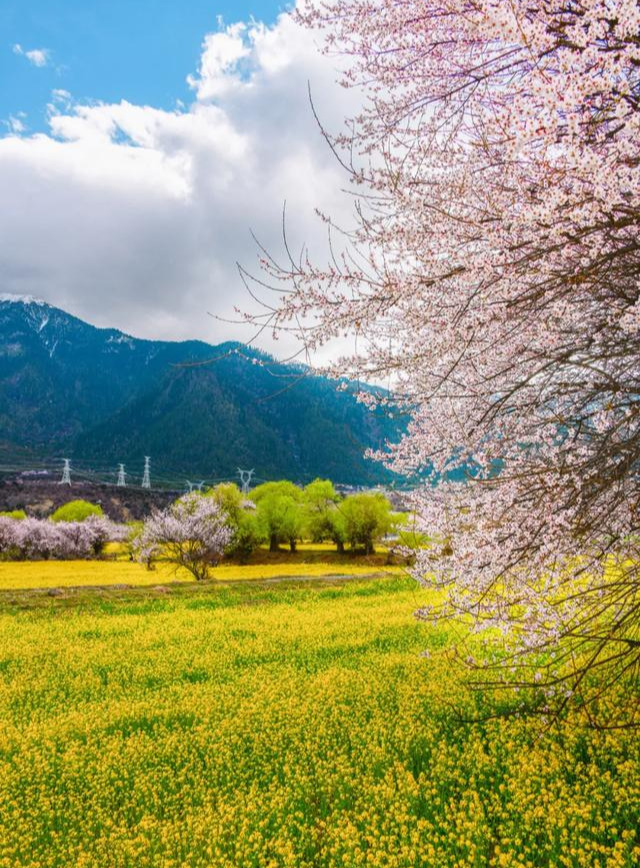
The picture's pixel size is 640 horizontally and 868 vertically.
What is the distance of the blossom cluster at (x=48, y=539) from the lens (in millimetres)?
53844

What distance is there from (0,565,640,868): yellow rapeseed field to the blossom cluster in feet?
153

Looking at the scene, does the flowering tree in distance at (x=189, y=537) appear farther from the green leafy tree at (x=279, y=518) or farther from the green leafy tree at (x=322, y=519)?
the green leafy tree at (x=322, y=519)

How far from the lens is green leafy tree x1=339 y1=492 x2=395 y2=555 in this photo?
5728 cm

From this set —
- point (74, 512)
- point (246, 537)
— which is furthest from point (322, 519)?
point (74, 512)

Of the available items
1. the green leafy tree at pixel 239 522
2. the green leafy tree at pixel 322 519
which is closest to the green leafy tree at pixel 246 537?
the green leafy tree at pixel 239 522

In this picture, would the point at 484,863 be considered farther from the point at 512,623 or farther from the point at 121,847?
the point at 121,847

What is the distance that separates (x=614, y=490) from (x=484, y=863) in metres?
3.70

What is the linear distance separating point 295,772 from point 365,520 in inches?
2002

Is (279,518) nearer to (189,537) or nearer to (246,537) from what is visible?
(246,537)

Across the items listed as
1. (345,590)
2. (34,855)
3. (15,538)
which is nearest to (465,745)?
(34,855)

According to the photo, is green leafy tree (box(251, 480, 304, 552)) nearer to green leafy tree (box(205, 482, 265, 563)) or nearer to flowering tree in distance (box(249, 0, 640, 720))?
green leafy tree (box(205, 482, 265, 563))

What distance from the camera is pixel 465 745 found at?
703 centimetres

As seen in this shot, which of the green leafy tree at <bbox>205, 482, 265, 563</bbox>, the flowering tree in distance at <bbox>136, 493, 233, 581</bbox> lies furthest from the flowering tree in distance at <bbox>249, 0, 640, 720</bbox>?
the green leafy tree at <bbox>205, 482, 265, 563</bbox>

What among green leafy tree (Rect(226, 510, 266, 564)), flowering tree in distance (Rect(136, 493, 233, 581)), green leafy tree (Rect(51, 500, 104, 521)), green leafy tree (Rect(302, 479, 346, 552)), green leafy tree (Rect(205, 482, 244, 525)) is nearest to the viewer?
flowering tree in distance (Rect(136, 493, 233, 581))
